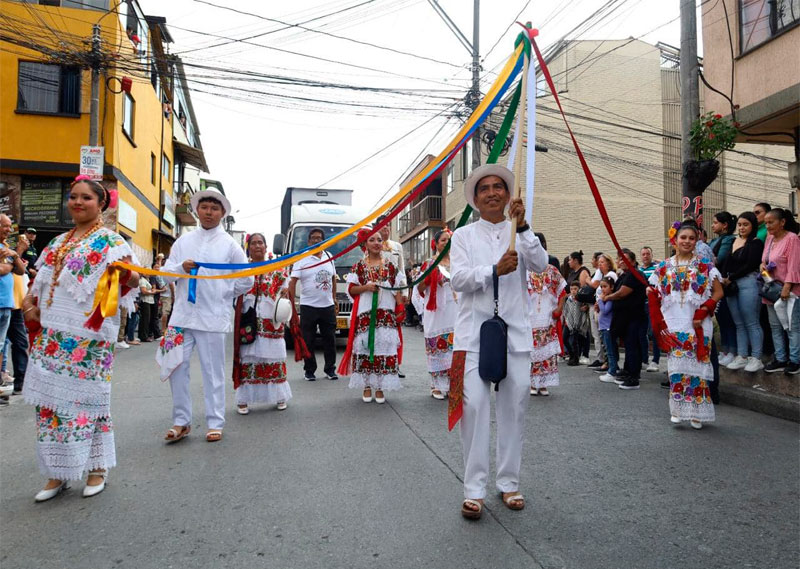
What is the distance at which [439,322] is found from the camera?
22.7 ft

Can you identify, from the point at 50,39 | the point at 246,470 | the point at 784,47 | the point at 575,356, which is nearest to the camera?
the point at 246,470

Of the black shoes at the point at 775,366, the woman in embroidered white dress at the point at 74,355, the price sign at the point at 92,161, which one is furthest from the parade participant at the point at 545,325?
the price sign at the point at 92,161

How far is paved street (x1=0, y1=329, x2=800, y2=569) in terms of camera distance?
2766 millimetres

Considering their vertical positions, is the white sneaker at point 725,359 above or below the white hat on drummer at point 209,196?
below

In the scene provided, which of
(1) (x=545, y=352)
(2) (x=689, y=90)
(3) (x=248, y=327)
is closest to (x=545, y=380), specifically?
(1) (x=545, y=352)

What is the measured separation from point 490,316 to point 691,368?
9.60 feet

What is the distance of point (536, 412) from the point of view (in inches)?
236

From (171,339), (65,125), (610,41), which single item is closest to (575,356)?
(171,339)

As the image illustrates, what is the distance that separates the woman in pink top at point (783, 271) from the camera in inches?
239

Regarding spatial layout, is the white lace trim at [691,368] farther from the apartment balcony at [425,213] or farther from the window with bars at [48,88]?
the apartment balcony at [425,213]

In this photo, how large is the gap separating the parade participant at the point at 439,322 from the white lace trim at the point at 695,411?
244cm

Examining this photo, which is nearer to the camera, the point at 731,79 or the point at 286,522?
the point at 286,522

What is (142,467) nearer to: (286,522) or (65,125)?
(286,522)

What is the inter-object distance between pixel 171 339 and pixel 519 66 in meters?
3.39
